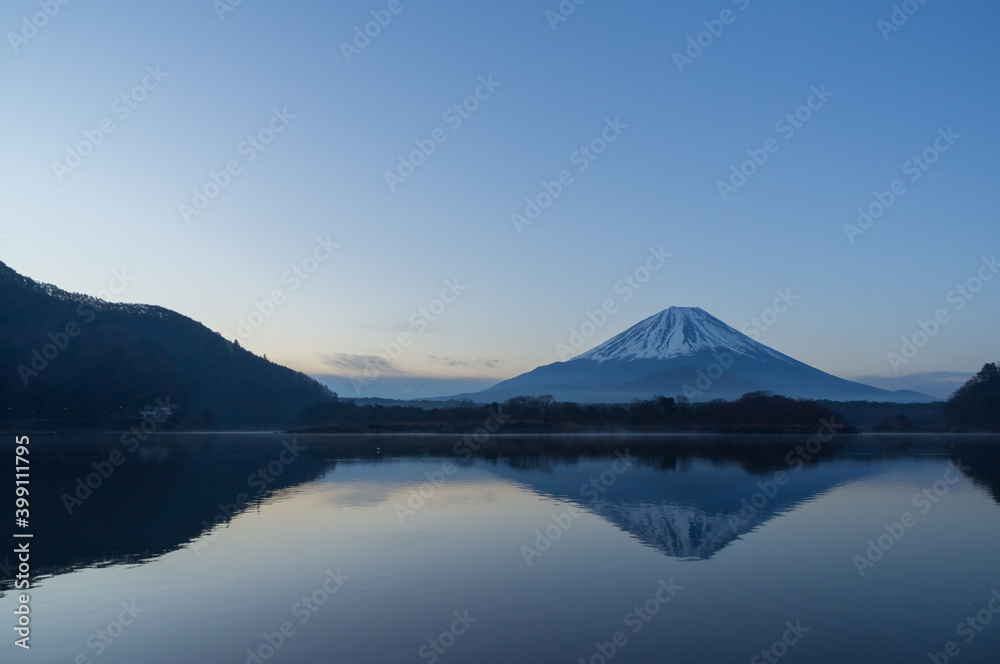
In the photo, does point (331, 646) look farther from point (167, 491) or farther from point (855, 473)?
point (855, 473)

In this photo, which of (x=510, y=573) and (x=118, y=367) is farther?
(x=118, y=367)

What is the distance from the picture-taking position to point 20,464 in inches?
1325

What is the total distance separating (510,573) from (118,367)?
9032cm

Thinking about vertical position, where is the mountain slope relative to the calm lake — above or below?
above

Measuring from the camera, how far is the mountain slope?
8006 centimetres

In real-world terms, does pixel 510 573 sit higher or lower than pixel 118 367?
lower

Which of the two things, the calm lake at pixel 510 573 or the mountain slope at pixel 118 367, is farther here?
the mountain slope at pixel 118 367

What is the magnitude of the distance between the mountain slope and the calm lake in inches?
2588

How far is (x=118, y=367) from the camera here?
88.8 metres

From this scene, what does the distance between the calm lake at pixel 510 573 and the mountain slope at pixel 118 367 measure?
6574 centimetres

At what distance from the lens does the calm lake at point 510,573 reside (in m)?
8.45

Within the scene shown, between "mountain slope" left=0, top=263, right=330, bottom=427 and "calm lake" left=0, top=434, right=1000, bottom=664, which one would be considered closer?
"calm lake" left=0, top=434, right=1000, bottom=664

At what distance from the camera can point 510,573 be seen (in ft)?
39.3

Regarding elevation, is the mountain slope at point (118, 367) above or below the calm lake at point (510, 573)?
above
